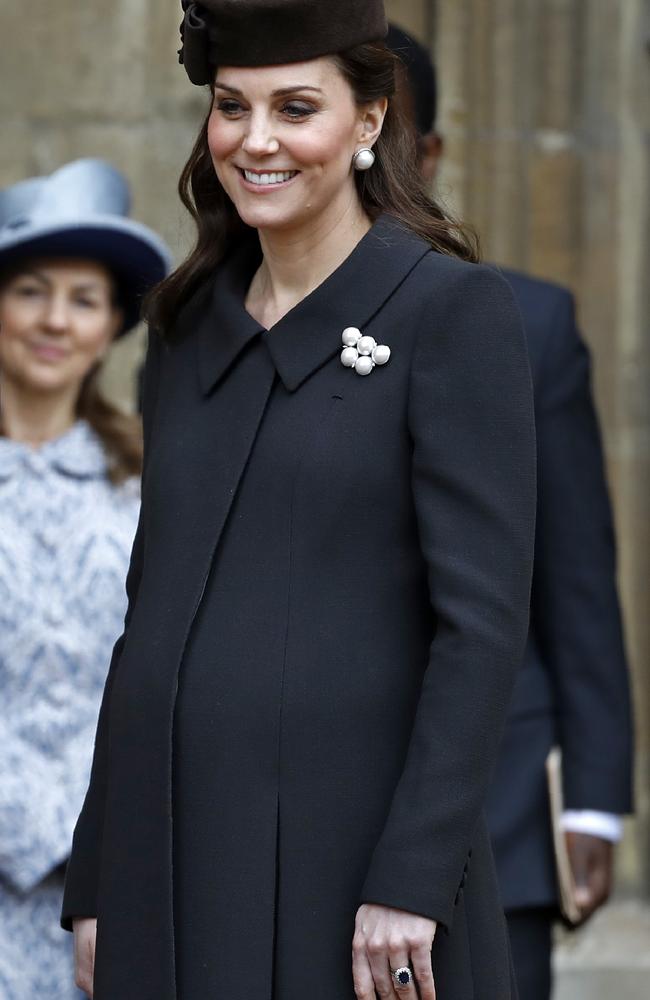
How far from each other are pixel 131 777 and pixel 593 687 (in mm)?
1483

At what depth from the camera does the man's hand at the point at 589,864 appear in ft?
12.4

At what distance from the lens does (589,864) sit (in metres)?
3.81

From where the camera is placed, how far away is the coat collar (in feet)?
8.04

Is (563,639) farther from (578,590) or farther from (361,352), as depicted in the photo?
(361,352)

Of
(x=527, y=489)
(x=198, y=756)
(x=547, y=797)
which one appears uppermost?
(x=527, y=489)

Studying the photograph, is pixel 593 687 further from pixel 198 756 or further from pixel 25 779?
pixel 198 756

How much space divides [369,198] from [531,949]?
164 centimetres

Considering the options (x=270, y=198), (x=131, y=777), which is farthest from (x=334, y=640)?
(x=270, y=198)

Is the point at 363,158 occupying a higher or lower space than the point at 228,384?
higher

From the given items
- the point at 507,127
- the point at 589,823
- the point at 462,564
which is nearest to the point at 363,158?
the point at 462,564

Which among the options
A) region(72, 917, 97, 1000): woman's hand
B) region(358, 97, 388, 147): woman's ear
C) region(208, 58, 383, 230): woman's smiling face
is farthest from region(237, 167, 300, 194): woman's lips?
region(72, 917, 97, 1000): woman's hand

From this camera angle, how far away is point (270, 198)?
2.45m

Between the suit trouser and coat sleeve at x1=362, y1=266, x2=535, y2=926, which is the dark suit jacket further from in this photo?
coat sleeve at x1=362, y1=266, x2=535, y2=926

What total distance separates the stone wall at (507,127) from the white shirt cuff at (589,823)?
1618mm
